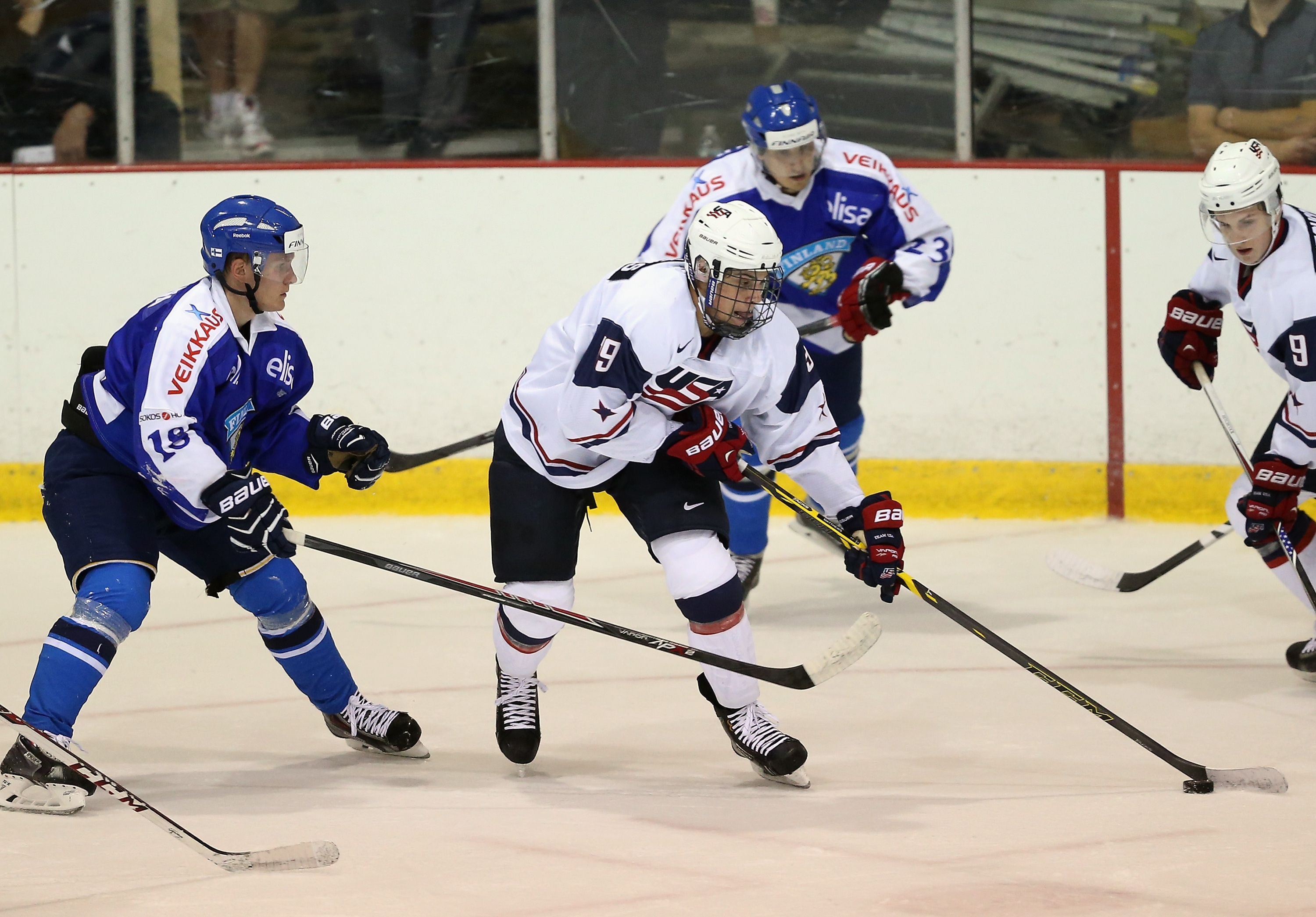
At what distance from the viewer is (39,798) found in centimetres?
287

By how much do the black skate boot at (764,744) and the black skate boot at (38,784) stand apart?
1080 millimetres

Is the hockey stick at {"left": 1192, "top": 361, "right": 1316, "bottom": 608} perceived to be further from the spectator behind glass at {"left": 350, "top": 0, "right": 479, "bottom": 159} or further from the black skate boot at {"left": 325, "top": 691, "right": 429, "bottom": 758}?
the spectator behind glass at {"left": 350, "top": 0, "right": 479, "bottom": 159}

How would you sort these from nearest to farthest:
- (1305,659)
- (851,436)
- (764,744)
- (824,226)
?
(764,744) < (1305,659) < (824,226) < (851,436)

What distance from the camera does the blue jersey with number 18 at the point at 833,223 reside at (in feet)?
14.1


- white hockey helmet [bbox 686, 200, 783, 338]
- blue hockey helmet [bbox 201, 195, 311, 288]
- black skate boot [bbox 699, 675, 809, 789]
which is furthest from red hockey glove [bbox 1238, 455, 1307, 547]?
blue hockey helmet [bbox 201, 195, 311, 288]

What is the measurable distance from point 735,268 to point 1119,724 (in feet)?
3.41

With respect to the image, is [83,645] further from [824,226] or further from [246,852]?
[824,226]

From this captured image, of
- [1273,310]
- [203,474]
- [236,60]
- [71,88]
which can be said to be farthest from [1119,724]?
[71,88]

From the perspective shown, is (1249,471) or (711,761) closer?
(711,761)

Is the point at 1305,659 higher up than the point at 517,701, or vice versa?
the point at 517,701

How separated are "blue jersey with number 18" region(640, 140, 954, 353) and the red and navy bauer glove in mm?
1415

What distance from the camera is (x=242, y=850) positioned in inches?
106

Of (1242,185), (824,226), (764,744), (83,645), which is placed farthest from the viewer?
(824,226)

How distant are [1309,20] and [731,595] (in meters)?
3.29
